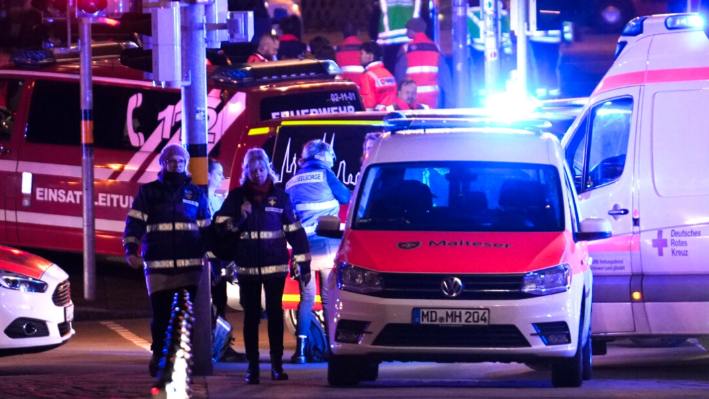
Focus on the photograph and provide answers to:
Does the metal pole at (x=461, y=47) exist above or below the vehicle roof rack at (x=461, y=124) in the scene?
below

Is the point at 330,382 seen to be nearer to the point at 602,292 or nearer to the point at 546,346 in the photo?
the point at 546,346

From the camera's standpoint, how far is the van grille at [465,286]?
32.4 ft

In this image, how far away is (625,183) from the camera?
1138 centimetres

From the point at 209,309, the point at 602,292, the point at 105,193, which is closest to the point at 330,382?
the point at 209,309

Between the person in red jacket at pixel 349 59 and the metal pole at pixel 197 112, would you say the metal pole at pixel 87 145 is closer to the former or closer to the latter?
the metal pole at pixel 197 112

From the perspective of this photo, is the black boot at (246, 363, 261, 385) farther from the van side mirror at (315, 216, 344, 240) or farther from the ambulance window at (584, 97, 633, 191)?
the ambulance window at (584, 97, 633, 191)

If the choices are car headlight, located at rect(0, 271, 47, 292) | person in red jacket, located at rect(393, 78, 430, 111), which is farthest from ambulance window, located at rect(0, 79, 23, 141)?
car headlight, located at rect(0, 271, 47, 292)

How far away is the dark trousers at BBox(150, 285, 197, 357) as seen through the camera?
36.1 ft

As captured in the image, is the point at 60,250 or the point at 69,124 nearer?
the point at 69,124

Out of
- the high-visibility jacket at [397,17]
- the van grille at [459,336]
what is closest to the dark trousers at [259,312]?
the van grille at [459,336]

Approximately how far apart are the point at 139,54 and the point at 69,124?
18.8ft

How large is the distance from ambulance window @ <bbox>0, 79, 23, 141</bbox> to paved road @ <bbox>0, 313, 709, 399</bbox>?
2.86 m

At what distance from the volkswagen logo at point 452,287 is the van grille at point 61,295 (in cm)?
370

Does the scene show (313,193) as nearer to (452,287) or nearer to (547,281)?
(452,287)
